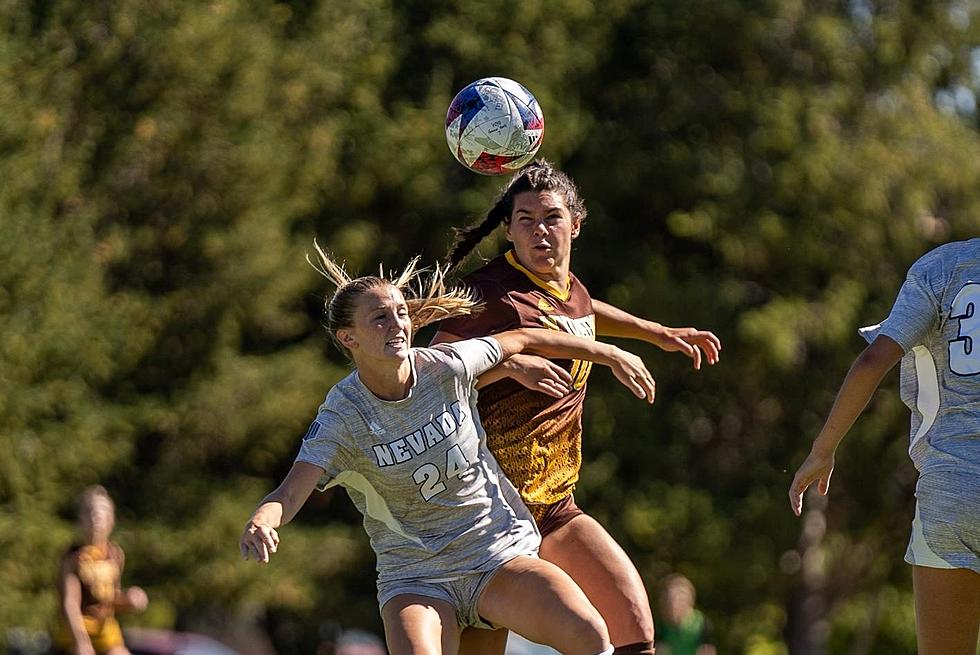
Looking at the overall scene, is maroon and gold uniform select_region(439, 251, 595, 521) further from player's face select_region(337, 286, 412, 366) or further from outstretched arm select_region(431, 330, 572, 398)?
player's face select_region(337, 286, 412, 366)

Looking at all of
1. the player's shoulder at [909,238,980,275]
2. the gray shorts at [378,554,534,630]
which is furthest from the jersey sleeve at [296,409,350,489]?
the player's shoulder at [909,238,980,275]

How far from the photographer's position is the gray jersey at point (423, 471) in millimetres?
5305

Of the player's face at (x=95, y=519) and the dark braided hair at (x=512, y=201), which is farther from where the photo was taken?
the player's face at (x=95, y=519)

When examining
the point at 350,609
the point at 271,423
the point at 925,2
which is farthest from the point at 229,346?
the point at 925,2

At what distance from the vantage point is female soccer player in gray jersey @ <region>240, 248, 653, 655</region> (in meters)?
5.22

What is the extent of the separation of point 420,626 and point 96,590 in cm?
541

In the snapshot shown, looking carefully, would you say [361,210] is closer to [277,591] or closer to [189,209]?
[189,209]

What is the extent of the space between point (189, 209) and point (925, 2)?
9.16 m

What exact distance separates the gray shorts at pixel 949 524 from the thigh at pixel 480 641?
1.68 metres

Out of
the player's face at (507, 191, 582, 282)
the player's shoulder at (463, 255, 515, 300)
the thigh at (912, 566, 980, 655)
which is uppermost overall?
the player's face at (507, 191, 582, 282)

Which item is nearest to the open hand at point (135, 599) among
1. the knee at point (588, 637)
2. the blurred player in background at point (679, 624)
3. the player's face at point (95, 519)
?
the player's face at point (95, 519)

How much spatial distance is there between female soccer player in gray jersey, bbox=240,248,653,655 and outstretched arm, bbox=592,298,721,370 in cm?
100

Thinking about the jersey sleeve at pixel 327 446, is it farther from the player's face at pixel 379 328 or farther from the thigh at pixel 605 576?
the thigh at pixel 605 576

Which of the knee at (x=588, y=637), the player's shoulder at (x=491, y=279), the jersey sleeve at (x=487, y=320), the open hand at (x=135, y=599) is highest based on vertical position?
the player's shoulder at (x=491, y=279)
